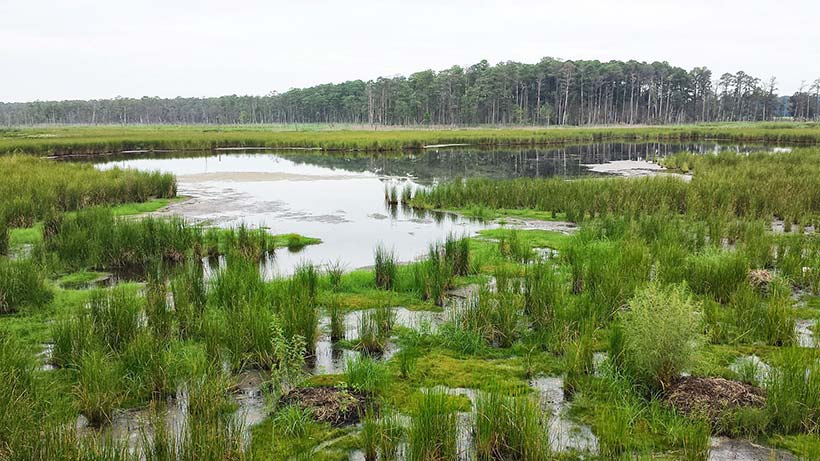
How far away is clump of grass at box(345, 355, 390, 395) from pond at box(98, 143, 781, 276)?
17.7 ft

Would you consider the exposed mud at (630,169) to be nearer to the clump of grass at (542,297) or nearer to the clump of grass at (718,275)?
the clump of grass at (718,275)

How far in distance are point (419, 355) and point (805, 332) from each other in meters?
5.39

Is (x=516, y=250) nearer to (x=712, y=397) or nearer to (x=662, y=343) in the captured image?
(x=662, y=343)

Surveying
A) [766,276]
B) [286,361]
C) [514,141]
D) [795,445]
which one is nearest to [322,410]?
[286,361]

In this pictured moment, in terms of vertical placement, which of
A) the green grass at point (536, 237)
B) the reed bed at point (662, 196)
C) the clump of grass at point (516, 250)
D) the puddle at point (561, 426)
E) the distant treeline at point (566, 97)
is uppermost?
the distant treeline at point (566, 97)

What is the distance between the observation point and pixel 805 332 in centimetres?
820

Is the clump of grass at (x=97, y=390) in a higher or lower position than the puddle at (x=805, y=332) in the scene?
higher

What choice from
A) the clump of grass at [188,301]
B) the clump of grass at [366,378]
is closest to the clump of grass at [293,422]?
the clump of grass at [366,378]

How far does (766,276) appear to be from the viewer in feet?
32.5

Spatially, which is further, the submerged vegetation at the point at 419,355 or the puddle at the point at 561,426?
the puddle at the point at 561,426

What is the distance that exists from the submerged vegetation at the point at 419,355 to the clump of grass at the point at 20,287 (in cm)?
3

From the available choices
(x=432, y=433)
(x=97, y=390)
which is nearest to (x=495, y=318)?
(x=432, y=433)

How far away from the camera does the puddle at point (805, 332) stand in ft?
25.4

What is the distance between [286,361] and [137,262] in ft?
24.5
